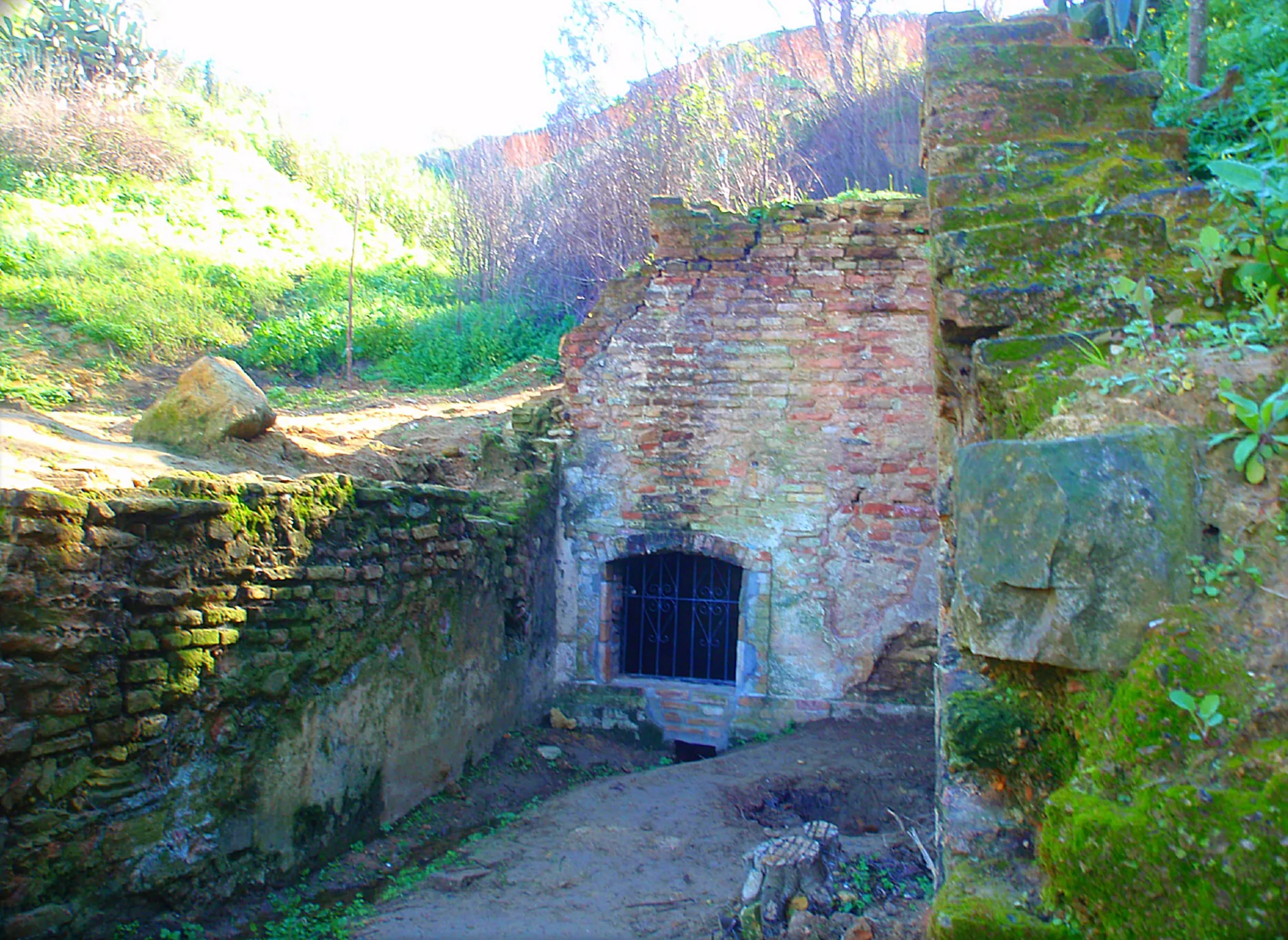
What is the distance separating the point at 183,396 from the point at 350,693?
11.6 feet

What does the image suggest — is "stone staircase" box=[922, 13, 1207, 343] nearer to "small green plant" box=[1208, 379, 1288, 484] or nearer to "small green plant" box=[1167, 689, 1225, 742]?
"small green plant" box=[1208, 379, 1288, 484]

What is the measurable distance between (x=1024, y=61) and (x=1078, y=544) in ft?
11.2

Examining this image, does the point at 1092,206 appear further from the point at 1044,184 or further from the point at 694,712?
the point at 694,712

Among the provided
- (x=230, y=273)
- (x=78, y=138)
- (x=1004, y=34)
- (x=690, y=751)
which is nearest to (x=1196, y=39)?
(x=1004, y=34)

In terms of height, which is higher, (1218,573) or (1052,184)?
(1052,184)

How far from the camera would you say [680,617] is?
342 inches

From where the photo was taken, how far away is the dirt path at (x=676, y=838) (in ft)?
14.9

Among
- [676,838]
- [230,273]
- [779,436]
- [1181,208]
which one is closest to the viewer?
[1181,208]

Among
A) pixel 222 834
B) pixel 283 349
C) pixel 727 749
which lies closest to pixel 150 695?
pixel 222 834

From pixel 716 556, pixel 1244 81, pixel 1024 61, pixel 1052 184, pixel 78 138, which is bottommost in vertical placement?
pixel 716 556

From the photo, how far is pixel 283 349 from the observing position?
554 inches

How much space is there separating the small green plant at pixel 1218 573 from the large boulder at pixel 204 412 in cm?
720

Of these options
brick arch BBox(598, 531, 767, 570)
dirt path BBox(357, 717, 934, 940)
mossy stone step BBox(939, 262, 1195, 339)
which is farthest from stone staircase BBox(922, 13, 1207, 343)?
brick arch BBox(598, 531, 767, 570)

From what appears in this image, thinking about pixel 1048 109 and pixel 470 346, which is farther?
pixel 470 346
